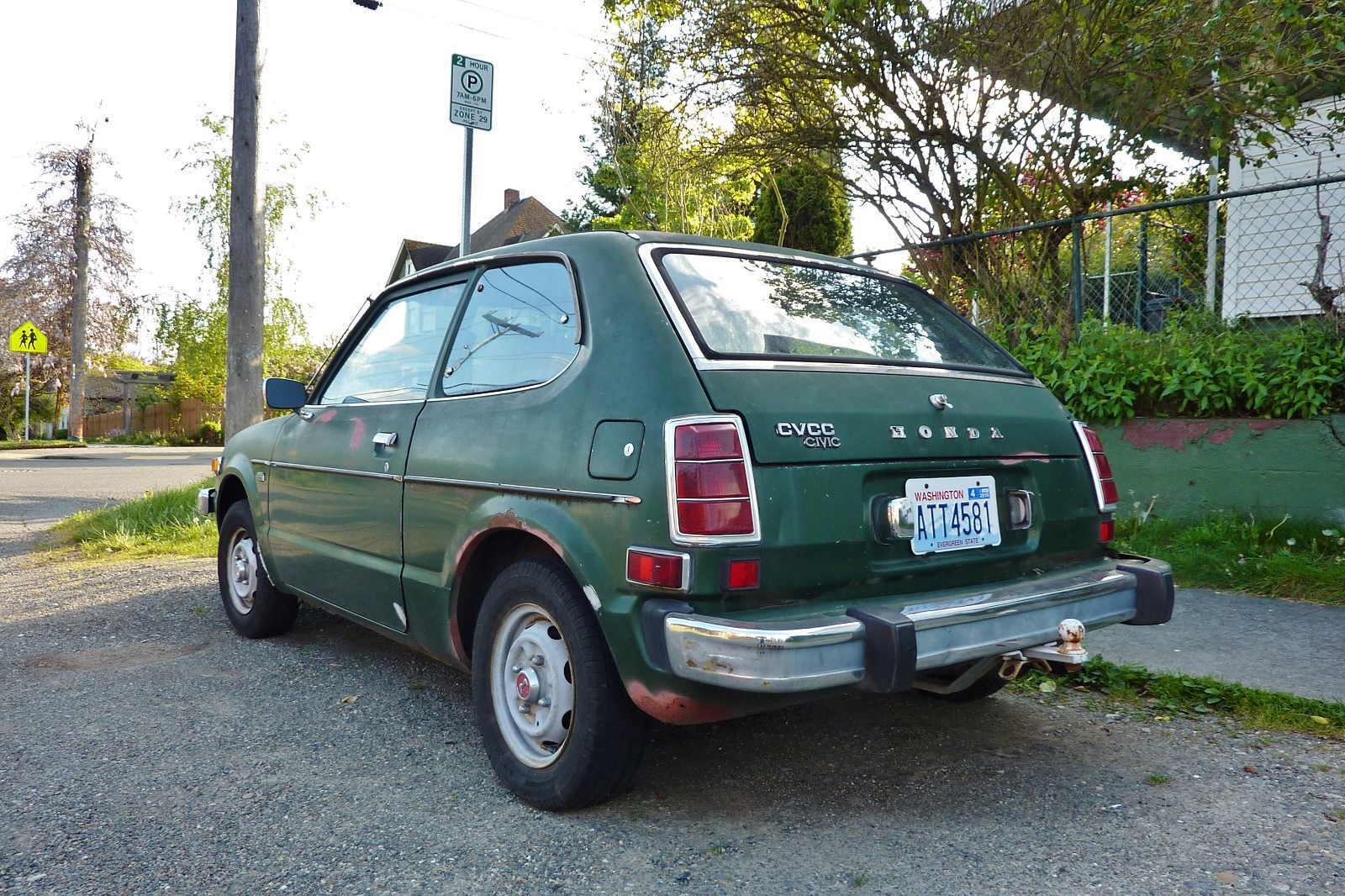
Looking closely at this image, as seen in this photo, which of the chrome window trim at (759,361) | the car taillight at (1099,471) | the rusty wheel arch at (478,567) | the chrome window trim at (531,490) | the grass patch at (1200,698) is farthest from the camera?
the grass patch at (1200,698)

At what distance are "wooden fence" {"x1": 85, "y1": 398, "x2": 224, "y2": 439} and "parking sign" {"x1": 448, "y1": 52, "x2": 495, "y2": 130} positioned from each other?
29.6 metres

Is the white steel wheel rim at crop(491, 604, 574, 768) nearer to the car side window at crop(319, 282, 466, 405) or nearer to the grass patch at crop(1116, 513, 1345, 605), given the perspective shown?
the car side window at crop(319, 282, 466, 405)

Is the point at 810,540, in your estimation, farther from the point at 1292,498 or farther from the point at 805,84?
the point at 805,84

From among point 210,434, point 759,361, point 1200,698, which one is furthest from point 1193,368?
point 210,434

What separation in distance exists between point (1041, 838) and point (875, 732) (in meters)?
0.91

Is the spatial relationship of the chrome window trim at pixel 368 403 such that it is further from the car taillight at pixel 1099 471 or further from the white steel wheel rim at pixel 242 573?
the car taillight at pixel 1099 471

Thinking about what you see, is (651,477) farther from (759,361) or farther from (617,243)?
(617,243)

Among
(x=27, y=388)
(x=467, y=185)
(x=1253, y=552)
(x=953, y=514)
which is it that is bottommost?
(x=1253, y=552)

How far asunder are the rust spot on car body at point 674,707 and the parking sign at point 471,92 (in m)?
4.50

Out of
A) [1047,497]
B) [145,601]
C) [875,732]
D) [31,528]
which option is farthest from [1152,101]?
[31,528]

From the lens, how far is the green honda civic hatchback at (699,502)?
98.5 inches

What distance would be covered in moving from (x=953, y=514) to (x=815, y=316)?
2.55 feet

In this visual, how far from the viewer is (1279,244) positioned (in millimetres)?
7309

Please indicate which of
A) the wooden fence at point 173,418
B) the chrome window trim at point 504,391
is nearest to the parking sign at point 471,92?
the chrome window trim at point 504,391
